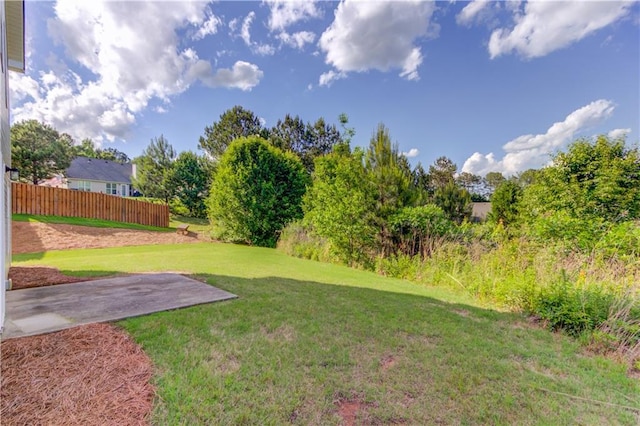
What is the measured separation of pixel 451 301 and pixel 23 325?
575 centimetres

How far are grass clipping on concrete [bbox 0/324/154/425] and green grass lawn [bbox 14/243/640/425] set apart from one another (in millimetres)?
154

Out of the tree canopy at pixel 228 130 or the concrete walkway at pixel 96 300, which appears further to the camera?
the tree canopy at pixel 228 130

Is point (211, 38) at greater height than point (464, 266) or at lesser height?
greater

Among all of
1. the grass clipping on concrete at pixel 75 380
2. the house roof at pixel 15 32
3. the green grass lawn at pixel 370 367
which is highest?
the house roof at pixel 15 32

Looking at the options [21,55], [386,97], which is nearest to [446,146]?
[386,97]

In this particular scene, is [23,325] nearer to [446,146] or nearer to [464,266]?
[464,266]

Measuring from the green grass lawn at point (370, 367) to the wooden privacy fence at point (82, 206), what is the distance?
1471 cm

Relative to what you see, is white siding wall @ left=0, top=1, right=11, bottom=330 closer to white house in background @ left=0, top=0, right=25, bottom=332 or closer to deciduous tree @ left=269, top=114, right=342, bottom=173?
white house in background @ left=0, top=0, right=25, bottom=332

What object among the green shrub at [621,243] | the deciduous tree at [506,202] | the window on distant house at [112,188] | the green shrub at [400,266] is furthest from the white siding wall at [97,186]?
the green shrub at [621,243]

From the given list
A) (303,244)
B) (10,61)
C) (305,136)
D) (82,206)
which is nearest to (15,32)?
(10,61)

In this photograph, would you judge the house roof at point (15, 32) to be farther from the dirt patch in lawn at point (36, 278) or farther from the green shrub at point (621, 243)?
the green shrub at point (621, 243)

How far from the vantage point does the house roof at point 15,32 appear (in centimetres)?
469

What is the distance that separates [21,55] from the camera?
584 cm

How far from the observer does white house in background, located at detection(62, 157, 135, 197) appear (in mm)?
26237
